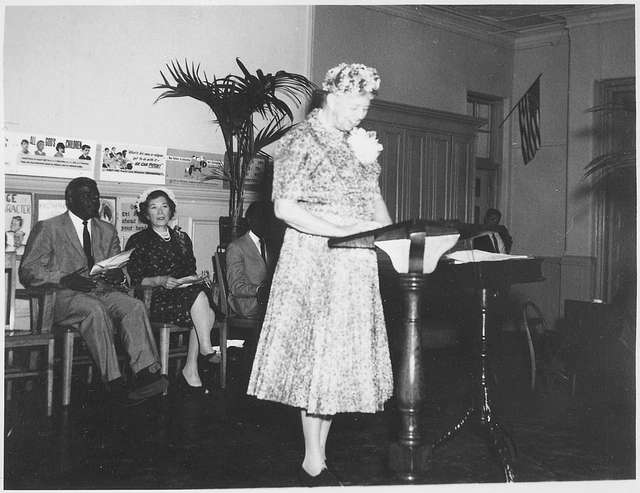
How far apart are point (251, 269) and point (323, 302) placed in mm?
2343

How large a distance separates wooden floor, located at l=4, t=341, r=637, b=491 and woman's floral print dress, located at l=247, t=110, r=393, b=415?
0.49 meters

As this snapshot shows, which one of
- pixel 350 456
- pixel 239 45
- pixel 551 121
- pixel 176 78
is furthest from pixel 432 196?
pixel 350 456

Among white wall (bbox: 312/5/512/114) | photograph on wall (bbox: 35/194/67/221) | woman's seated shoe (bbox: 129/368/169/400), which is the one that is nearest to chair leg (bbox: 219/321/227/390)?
woman's seated shoe (bbox: 129/368/169/400)

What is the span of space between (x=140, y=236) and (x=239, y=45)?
2037 millimetres

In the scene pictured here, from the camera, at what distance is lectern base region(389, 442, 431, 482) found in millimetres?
2291

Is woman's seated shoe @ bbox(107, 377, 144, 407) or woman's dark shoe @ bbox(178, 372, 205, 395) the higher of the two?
woman's seated shoe @ bbox(107, 377, 144, 407)

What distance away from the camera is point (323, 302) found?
2.41 metres

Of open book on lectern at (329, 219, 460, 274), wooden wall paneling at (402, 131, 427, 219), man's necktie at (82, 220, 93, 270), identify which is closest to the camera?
open book on lectern at (329, 219, 460, 274)

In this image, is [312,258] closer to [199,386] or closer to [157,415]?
[157,415]

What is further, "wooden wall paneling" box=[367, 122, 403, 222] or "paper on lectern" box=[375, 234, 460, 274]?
"wooden wall paneling" box=[367, 122, 403, 222]

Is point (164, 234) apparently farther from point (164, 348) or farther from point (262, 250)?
point (164, 348)

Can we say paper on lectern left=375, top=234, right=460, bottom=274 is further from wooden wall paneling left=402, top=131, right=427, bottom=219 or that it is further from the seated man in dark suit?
wooden wall paneling left=402, top=131, right=427, bottom=219

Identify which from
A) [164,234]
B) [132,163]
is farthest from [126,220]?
[164,234]

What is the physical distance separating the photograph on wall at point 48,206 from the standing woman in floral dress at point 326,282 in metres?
2.84
